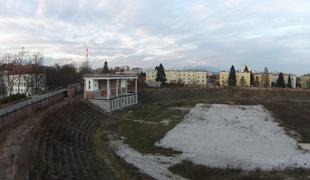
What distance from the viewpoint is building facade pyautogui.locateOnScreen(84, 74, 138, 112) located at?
56594mm

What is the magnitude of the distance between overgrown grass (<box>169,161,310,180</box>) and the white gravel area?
4.52ft

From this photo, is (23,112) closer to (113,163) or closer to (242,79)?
(113,163)

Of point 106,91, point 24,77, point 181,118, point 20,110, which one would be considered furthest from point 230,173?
point 24,77

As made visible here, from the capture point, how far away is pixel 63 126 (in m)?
36.1

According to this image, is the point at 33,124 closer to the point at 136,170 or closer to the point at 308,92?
the point at 136,170

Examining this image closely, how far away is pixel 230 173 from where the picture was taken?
23812mm

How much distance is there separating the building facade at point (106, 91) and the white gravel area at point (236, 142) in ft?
40.7

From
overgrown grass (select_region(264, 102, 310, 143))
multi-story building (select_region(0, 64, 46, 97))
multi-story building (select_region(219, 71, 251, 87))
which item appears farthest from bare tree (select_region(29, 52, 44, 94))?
multi-story building (select_region(219, 71, 251, 87))

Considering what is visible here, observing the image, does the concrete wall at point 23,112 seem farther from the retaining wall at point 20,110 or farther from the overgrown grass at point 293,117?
the overgrown grass at point 293,117

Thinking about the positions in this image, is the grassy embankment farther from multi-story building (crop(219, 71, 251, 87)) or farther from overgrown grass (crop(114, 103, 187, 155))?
multi-story building (crop(219, 71, 251, 87))

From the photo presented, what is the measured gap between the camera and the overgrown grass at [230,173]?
74.1 ft

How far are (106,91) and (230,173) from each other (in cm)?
4045

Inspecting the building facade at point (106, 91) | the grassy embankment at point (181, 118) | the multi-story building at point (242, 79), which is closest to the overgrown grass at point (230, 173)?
the grassy embankment at point (181, 118)

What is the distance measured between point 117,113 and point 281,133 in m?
25.6
